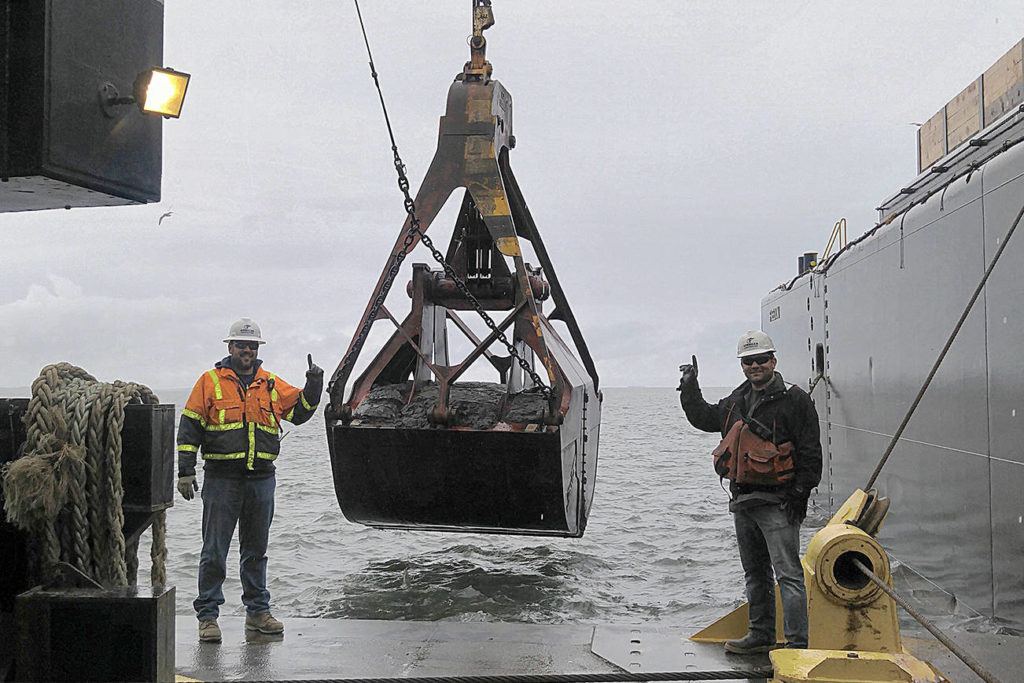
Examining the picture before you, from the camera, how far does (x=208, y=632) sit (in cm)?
489

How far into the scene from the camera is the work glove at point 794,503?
4.51 m

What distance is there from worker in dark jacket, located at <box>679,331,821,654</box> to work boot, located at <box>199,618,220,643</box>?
8.87 feet

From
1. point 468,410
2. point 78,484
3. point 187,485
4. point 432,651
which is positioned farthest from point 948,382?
point 78,484

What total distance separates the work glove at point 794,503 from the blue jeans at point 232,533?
2.80m

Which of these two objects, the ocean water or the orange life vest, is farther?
the ocean water

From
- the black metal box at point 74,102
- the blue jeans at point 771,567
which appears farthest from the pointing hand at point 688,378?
the black metal box at point 74,102

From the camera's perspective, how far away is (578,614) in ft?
25.8

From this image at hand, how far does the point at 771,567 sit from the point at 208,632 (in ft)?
9.86

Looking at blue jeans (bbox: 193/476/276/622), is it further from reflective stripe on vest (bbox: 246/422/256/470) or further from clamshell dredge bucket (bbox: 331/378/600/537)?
clamshell dredge bucket (bbox: 331/378/600/537)

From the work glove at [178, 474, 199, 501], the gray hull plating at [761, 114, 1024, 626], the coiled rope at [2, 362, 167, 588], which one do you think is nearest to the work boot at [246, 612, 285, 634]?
the work glove at [178, 474, 199, 501]

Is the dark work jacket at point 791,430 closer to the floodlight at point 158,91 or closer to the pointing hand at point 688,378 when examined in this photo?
the pointing hand at point 688,378

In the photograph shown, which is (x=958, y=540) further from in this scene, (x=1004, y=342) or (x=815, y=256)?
(x=815, y=256)

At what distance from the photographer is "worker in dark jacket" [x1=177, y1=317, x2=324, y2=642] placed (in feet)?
16.6

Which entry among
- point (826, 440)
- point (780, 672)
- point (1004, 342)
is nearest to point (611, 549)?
point (826, 440)
